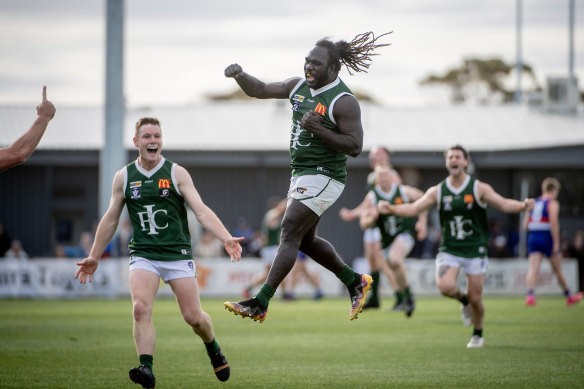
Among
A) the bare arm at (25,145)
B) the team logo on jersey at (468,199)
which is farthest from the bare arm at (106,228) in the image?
the team logo on jersey at (468,199)

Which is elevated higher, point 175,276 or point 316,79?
point 316,79

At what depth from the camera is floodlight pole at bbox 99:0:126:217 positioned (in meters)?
29.5

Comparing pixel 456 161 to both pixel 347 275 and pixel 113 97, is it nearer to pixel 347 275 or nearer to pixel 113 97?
pixel 347 275

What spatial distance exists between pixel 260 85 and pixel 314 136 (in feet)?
2.90

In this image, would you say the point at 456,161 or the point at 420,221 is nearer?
the point at 456,161

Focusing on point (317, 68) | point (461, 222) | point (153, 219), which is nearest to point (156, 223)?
point (153, 219)

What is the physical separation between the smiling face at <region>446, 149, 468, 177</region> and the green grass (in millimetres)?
2269

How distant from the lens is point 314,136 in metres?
10.1

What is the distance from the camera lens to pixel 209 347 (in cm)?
1003

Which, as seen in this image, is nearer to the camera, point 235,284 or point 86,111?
point 235,284

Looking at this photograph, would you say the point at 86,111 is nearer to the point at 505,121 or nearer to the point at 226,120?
the point at 226,120

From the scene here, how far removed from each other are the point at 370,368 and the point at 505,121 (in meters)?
34.7

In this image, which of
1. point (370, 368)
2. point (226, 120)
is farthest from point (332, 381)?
point (226, 120)

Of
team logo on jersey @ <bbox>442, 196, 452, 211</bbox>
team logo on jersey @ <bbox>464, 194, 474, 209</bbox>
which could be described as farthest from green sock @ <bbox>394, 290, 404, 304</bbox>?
team logo on jersey @ <bbox>464, 194, 474, 209</bbox>
